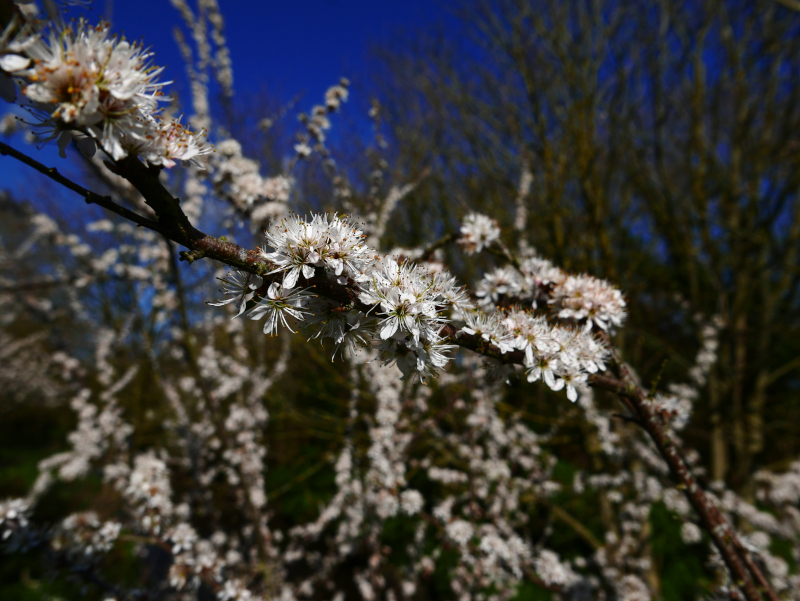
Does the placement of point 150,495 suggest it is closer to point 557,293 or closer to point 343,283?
point 343,283

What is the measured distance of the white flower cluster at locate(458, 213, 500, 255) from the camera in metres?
1.97

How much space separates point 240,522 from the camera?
723cm

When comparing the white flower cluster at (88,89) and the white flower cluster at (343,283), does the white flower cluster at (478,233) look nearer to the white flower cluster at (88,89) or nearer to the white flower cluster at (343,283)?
the white flower cluster at (343,283)

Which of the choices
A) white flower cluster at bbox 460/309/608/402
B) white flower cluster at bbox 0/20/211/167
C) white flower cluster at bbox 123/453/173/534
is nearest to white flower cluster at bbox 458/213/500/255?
white flower cluster at bbox 460/309/608/402

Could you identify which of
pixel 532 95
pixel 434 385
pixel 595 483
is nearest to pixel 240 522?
pixel 434 385

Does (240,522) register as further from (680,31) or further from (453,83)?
(680,31)

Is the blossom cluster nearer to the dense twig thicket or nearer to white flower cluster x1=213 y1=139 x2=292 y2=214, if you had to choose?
the dense twig thicket

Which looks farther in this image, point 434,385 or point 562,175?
point 434,385

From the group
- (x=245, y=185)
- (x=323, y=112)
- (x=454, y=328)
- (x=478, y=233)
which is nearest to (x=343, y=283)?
(x=454, y=328)

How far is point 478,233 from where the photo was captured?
1.99 m

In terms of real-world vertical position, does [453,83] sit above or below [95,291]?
above

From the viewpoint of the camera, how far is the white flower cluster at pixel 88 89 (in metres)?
0.75

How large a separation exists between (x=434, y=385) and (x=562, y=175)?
11.6 feet

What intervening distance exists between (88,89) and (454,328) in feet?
3.71
